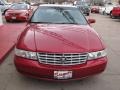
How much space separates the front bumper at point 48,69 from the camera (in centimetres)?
461

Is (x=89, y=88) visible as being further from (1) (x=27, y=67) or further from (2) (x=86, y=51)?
(1) (x=27, y=67)

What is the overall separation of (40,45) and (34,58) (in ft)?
0.92

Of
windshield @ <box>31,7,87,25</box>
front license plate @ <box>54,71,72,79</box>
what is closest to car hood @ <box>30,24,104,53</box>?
front license plate @ <box>54,71,72,79</box>

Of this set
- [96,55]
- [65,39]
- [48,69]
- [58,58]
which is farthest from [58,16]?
[48,69]

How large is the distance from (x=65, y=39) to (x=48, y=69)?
79cm

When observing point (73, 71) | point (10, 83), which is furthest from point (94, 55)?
point (10, 83)

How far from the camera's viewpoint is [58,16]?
665cm

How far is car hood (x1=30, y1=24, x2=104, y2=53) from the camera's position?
4758 mm

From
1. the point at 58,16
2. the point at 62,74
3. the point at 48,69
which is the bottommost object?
the point at 62,74

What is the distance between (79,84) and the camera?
17.0 feet

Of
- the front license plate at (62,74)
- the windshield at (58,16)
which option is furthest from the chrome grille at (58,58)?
the windshield at (58,16)

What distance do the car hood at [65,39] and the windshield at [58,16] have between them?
600 mm

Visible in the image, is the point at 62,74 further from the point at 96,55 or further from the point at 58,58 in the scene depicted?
the point at 96,55

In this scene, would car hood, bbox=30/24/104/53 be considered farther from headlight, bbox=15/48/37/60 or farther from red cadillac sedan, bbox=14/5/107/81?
headlight, bbox=15/48/37/60
